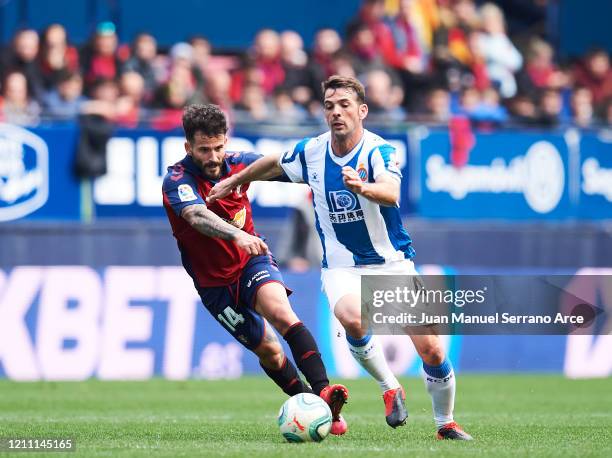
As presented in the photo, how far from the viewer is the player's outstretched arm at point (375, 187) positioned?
7418 millimetres

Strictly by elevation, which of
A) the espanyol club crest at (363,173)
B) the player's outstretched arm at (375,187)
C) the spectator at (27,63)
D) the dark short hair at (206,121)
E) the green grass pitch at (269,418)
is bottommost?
the green grass pitch at (269,418)

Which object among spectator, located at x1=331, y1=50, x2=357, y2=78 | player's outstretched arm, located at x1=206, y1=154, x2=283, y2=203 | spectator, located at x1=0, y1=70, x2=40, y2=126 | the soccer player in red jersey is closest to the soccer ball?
the soccer player in red jersey

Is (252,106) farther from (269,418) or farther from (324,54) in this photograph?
(269,418)

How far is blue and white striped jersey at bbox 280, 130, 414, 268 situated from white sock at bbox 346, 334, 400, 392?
0.53 metres

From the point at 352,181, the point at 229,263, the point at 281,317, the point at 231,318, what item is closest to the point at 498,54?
the point at 229,263

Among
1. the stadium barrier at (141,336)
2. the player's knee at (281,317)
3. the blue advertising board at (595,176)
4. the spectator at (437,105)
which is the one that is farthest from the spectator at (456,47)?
the player's knee at (281,317)

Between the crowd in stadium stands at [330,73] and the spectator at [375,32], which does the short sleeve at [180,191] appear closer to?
the crowd in stadium stands at [330,73]

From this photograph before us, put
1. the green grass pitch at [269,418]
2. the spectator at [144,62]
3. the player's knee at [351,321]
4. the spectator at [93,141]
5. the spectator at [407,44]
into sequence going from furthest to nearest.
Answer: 1. the spectator at [407,44]
2. the spectator at [144,62]
3. the spectator at [93,141]
4. the player's knee at [351,321]
5. the green grass pitch at [269,418]

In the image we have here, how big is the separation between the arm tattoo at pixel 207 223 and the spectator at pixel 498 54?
449 inches

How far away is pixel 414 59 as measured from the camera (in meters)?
18.6

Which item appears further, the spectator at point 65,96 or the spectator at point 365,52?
the spectator at point 365,52

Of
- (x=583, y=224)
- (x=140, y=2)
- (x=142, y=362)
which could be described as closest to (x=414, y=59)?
(x=583, y=224)

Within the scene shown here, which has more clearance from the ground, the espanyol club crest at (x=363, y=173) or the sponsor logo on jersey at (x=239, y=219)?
the espanyol club crest at (x=363, y=173)

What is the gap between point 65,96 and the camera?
52.2ft
